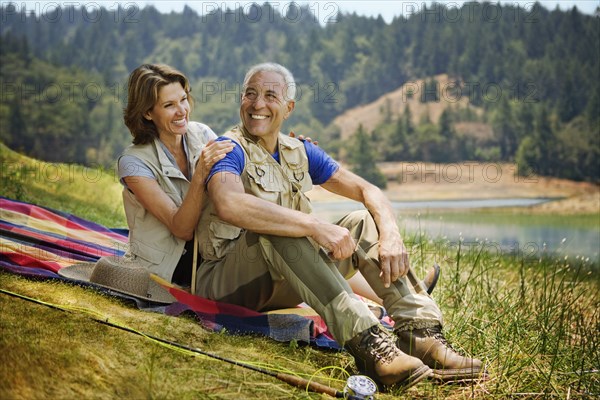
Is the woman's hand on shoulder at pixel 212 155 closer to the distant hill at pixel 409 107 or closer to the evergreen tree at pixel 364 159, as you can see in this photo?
the evergreen tree at pixel 364 159

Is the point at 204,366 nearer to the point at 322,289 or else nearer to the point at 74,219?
the point at 322,289

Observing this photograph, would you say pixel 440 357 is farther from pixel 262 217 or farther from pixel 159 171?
pixel 159 171

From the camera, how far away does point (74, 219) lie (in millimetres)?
4773

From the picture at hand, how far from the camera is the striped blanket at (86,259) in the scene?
10.4 ft

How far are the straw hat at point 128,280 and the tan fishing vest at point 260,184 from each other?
0.26 metres

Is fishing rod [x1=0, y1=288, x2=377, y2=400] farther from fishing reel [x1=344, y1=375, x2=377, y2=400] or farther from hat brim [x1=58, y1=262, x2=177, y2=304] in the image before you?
hat brim [x1=58, y1=262, x2=177, y2=304]

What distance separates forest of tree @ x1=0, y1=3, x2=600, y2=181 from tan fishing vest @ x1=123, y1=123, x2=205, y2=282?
118ft

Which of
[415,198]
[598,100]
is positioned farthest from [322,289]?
[598,100]

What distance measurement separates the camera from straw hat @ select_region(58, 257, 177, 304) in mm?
3240

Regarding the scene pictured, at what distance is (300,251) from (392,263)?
1.31ft

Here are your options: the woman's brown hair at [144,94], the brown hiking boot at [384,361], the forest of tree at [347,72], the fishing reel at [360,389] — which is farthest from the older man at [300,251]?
the forest of tree at [347,72]

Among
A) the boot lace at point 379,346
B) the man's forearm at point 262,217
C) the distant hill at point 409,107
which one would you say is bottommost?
the boot lace at point 379,346

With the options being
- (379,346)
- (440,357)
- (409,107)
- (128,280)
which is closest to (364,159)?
(409,107)

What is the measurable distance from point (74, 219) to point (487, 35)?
50.9 m
